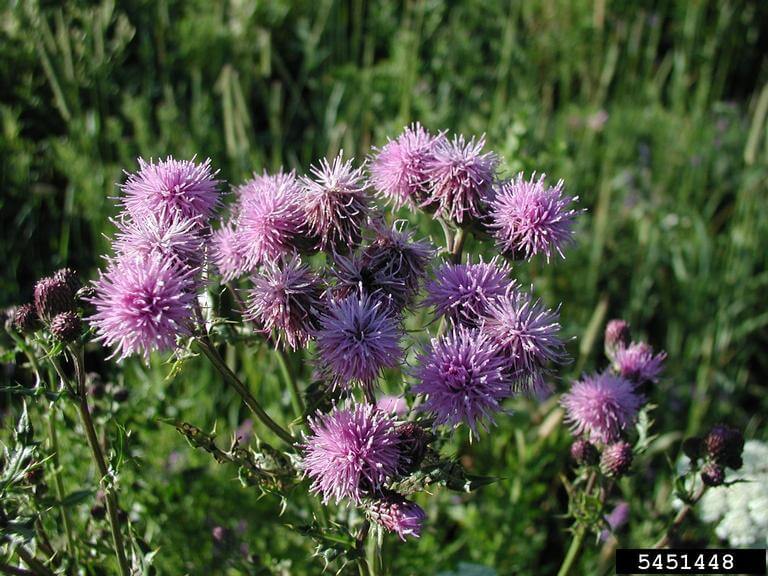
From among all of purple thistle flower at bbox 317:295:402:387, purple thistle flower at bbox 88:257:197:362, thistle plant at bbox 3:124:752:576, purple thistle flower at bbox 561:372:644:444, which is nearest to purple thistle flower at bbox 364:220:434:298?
thistle plant at bbox 3:124:752:576

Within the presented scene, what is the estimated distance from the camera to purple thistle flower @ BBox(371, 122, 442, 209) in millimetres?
1753

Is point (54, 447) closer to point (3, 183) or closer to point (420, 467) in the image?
point (420, 467)

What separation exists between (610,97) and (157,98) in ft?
10.6

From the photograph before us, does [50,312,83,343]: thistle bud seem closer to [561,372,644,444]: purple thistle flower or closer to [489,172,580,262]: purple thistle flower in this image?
[489,172,580,262]: purple thistle flower

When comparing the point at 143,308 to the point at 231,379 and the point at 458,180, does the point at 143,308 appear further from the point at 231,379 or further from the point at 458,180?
the point at 458,180

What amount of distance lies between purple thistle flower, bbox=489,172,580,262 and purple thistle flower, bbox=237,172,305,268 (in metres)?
0.44

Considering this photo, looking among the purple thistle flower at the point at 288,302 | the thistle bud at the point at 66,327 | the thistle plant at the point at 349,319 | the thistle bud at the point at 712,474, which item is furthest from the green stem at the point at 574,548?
the thistle bud at the point at 66,327

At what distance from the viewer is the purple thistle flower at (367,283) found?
1.55 meters

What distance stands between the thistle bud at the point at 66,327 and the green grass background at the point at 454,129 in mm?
678

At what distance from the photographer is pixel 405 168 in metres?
1.76

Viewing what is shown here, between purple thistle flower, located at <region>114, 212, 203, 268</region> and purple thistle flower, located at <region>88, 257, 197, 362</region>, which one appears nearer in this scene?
purple thistle flower, located at <region>88, 257, 197, 362</region>

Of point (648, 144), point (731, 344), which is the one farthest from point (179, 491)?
point (648, 144)

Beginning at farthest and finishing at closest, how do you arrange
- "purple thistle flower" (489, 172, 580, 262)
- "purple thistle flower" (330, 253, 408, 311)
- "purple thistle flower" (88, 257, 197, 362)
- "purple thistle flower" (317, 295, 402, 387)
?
"purple thistle flower" (489, 172, 580, 262) → "purple thistle flower" (330, 253, 408, 311) → "purple thistle flower" (317, 295, 402, 387) → "purple thistle flower" (88, 257, 197, 362)

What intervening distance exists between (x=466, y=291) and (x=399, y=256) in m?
0.16
